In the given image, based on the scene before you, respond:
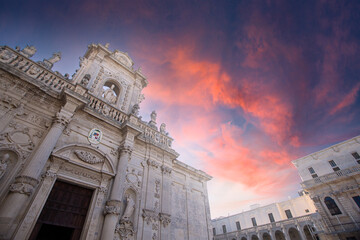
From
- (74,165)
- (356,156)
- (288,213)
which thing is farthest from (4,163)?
(288,213)

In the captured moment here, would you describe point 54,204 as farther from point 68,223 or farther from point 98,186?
point 98,186

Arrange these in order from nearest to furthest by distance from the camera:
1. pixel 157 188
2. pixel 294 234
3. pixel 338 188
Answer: pixel 157 188, pixel 338 188, pixel 294 234

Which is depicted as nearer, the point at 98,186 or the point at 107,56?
the point at 98,186

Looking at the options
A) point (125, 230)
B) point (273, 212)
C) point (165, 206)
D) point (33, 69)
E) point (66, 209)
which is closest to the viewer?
point (66, 209)

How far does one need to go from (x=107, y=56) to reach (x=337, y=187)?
29911 mm

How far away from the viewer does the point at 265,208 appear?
125 feet

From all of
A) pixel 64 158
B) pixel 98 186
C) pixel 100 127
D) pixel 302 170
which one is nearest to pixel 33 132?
pixel 64 158

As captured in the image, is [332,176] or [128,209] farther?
[332,176]

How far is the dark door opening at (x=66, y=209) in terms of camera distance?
23.7 feet

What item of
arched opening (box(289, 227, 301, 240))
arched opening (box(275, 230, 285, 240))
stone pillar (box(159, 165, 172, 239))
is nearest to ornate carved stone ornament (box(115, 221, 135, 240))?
stone pillar (box(159, 165, 172, 239))

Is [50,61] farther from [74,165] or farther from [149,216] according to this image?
[149,216]

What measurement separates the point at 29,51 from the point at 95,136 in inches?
235

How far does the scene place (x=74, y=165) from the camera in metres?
8.46

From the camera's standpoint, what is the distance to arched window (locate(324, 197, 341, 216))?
2105cm
